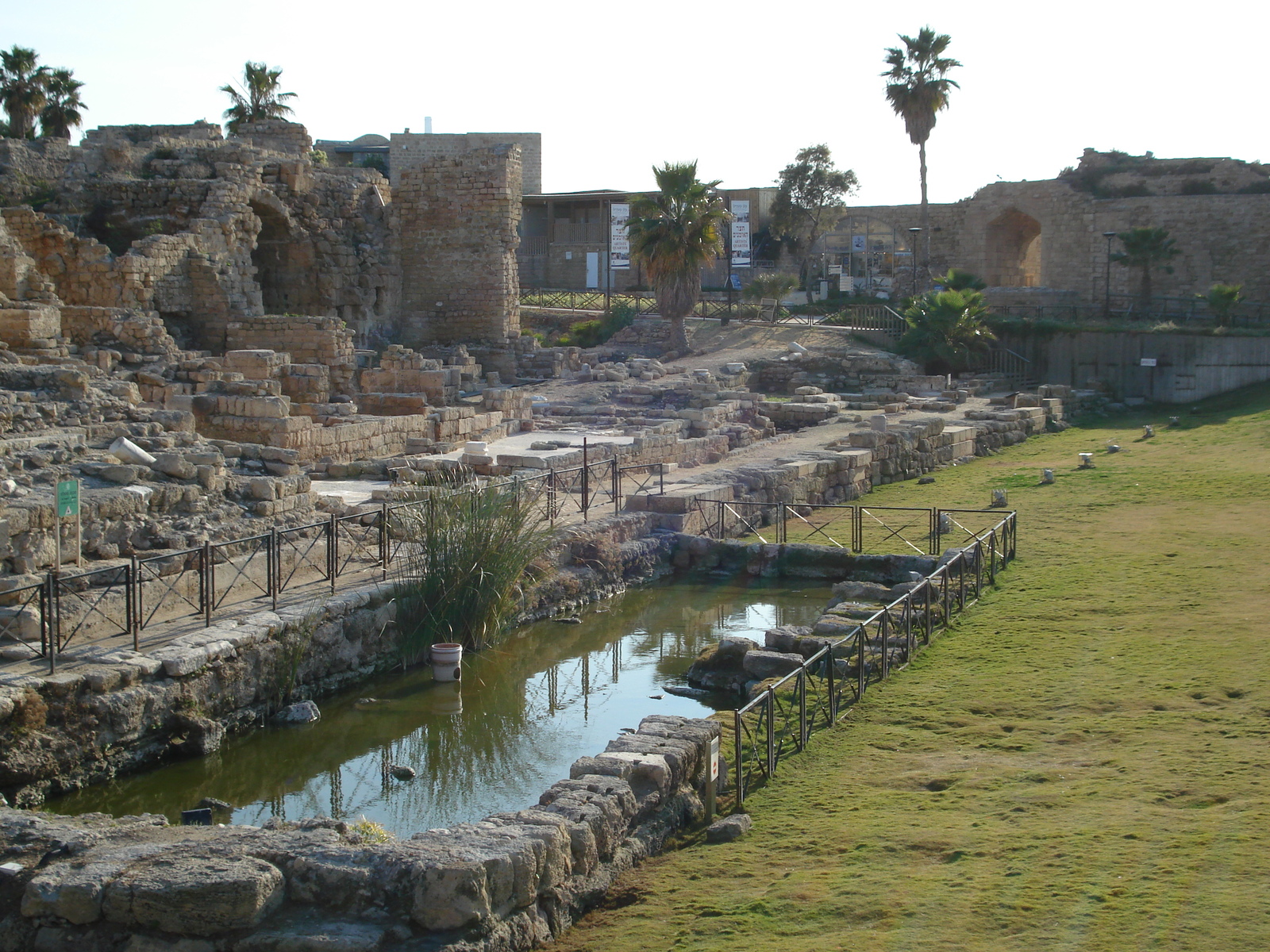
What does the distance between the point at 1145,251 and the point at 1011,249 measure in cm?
1171

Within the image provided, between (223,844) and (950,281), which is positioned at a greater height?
(950,281)

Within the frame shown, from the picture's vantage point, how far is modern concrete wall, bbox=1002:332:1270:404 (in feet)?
102

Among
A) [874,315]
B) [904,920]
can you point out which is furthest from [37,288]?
[874,315]

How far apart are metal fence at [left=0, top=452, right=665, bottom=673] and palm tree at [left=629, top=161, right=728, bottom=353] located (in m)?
19.1

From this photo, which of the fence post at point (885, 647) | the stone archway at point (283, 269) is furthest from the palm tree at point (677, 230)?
the fence post at point (885, 647)

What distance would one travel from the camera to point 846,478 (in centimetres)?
2058

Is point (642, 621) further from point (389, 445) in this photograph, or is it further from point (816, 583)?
point (389, 445)

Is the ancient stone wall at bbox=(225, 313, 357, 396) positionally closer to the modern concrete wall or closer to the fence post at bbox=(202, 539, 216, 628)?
the fence post at bbox=(202, 539, 216, 628)

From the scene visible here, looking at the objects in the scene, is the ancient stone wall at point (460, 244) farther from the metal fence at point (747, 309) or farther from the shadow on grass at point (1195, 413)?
the shadow on grass at point (1195, 413)

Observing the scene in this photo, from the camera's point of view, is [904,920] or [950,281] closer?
[904,920]

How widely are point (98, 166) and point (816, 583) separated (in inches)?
854

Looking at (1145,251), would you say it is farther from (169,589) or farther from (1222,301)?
(169,589)

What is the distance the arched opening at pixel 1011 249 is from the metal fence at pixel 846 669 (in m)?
35.3

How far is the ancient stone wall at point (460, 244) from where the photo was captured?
113ft
